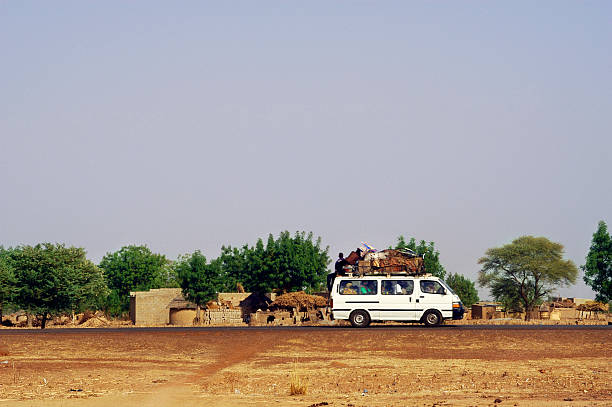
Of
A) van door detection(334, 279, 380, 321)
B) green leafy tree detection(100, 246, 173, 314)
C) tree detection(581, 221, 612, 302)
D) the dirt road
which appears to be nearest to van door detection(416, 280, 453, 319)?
van door detection(334, 279, 380, 321)

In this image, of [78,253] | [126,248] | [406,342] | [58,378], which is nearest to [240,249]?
[126,248]

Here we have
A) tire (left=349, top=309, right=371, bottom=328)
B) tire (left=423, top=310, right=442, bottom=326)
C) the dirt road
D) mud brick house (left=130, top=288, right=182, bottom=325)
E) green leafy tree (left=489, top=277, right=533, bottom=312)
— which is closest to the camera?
the dirt road

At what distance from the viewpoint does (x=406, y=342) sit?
97.8ft

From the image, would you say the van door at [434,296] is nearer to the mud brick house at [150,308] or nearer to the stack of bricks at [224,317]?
the stack of bricks at [224,317]

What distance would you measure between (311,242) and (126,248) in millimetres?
46319

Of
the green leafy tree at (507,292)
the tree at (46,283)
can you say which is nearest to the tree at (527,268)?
the green leafy tree at (507,292)

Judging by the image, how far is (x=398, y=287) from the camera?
119 feet

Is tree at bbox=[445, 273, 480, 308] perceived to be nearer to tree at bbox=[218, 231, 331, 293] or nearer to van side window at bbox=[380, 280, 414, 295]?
tree at bbox=[218, 231, 331, 293]

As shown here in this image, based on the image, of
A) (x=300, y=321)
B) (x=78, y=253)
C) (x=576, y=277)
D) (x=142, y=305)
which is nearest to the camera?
(x=300, y=321)

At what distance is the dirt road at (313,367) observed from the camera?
18.6 metres

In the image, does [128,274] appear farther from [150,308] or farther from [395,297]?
[395,297]

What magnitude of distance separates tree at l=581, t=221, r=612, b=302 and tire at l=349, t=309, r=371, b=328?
5389 cm

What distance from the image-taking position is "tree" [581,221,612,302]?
84250 mm

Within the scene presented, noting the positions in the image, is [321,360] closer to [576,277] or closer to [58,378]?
[58,378]
